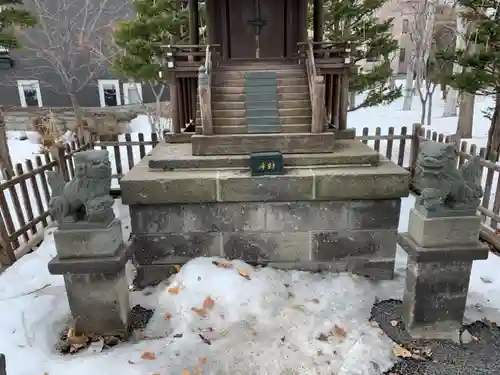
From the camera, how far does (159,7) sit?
1018 centimetres

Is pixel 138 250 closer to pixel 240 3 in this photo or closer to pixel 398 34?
pixel 240 3

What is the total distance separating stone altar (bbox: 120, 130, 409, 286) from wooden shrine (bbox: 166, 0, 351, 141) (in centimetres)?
139

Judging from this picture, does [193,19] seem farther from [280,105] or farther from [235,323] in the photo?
[235,323]

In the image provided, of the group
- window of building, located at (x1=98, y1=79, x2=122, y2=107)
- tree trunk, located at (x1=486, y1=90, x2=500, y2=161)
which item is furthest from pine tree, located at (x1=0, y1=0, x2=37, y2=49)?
tree trunk, located at (x1=486, y1=90, x2=500, y2=161)

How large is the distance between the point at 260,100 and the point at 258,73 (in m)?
0.86

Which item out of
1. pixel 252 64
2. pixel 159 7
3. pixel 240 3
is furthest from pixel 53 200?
pixel 159 7

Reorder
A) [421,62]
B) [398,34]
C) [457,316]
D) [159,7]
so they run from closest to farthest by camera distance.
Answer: [457,316], [159,7], [421,62], [398,34]

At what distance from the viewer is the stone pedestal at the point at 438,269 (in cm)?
358

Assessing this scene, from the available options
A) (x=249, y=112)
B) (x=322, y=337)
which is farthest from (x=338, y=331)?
(x=249, y=112)

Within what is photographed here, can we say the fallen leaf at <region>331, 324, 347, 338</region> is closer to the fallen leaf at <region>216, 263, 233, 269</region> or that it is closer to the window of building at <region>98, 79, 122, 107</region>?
the fallen leaf at <region>216, 263, 233, 269</region>

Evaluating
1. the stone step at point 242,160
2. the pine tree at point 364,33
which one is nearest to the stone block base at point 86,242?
the stone step at point 242,160

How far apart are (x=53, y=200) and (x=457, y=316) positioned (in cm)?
412

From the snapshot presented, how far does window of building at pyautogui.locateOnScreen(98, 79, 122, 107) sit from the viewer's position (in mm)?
19500

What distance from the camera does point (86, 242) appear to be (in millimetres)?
3643
